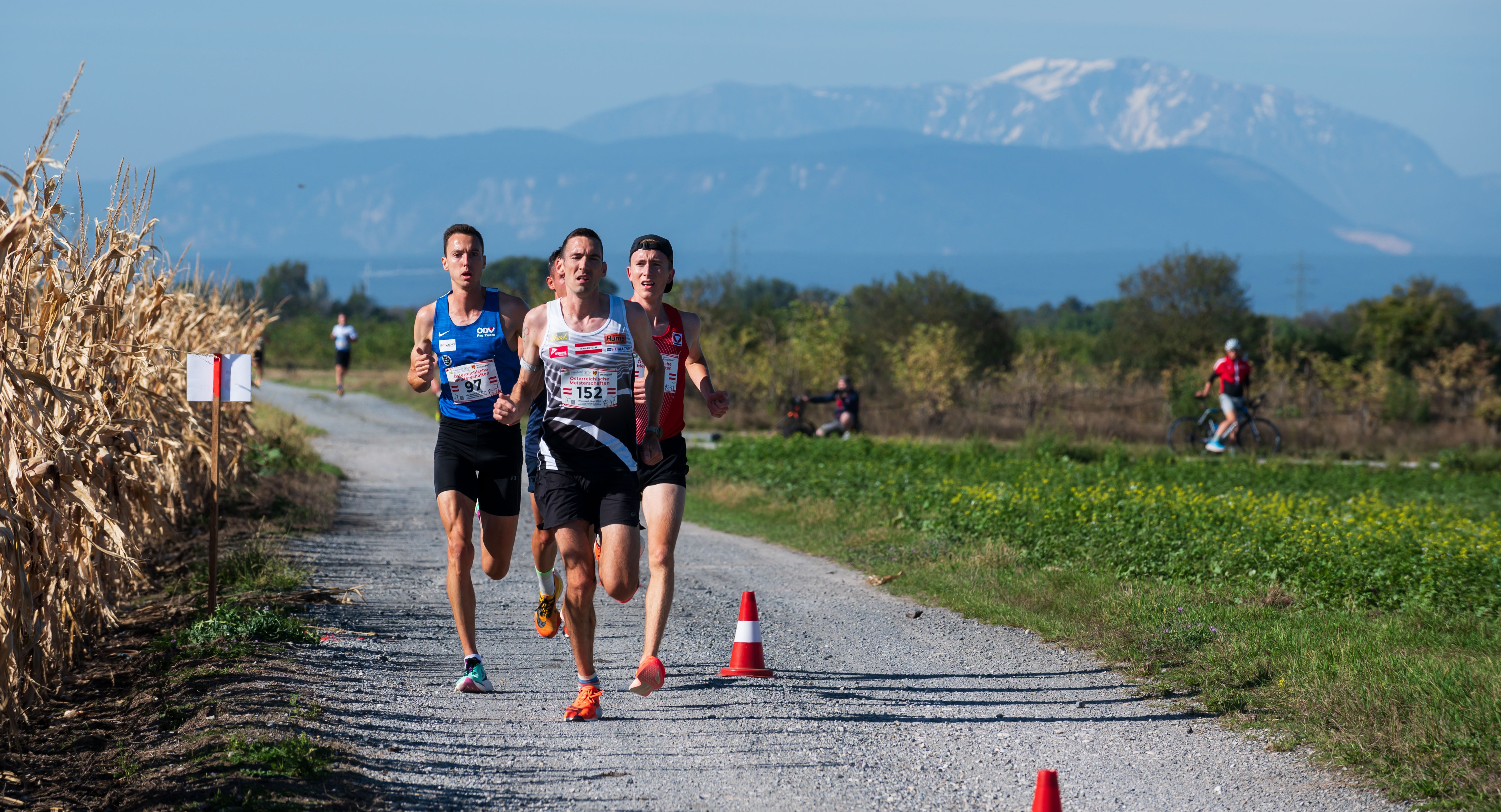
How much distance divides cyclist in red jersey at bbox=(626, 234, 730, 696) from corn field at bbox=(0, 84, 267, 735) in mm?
2482

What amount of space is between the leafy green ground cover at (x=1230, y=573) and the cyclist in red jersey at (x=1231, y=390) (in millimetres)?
3305

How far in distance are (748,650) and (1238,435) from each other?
1695 centimetres

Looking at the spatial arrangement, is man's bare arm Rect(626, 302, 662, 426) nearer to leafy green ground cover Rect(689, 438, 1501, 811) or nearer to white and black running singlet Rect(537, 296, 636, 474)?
white and black running singlet Rect(537, 296, 636, 474)

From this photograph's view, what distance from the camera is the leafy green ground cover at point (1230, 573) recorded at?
18.6 feet

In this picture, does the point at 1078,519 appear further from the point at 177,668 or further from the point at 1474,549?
the point at 177,668

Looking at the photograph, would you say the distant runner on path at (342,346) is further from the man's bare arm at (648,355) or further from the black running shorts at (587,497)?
the black running shorts at (587,497)

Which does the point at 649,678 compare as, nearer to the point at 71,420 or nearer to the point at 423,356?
the point at 423,356

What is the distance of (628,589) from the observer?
19.3 ft

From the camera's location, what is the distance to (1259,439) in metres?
21.7

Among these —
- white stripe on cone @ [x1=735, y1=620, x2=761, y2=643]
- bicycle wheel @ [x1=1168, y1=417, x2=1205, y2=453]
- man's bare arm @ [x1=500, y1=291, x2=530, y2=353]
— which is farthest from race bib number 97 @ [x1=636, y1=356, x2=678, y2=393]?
bicycle wheel @ [x1=1168, y1=417, x2=1205, y2=453]

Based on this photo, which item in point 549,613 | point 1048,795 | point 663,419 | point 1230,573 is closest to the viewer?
point 1048,795

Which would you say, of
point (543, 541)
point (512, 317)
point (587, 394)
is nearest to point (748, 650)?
point (543, 541)

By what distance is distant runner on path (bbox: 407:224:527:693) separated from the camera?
20.4 feet

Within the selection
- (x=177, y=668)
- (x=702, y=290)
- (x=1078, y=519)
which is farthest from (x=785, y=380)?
(x=177, y=668)
